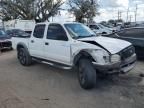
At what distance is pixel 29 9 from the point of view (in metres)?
49.4

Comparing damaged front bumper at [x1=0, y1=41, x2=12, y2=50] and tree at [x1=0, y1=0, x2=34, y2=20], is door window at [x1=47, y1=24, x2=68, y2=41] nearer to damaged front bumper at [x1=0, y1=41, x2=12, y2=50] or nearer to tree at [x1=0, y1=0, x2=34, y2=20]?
damaged front bumper at [x1=0, y1=41, x2=12, y2=50]

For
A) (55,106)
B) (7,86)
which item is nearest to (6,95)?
(7,86)

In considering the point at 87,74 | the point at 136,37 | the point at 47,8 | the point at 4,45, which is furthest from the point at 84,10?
the point at 87,74

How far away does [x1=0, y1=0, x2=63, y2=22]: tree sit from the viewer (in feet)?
162

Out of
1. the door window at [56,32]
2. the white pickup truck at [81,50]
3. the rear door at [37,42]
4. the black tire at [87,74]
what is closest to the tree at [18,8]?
the rear door at [37,42]

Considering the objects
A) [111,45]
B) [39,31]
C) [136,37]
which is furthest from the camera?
[136,37]

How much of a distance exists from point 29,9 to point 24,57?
130 feet

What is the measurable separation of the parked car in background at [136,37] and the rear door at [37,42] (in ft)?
13.8

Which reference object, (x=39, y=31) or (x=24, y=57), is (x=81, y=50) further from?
(x=24, y=57)

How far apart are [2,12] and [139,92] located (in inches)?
1918

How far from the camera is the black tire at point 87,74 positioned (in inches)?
288

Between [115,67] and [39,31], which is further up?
[39,31]

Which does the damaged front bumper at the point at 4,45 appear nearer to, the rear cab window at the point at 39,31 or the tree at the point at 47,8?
the rear cab window at the point at 39,31

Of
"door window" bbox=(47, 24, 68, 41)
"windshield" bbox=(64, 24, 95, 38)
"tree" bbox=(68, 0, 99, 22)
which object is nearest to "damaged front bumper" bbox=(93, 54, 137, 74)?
"windshield" bbox=(64, 24, 95, 38)
